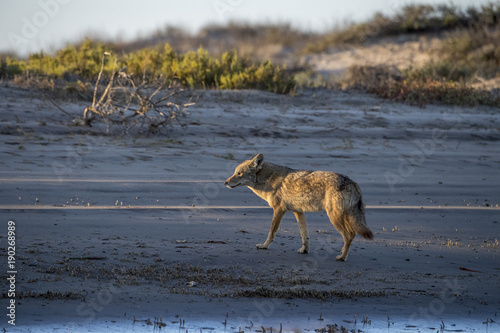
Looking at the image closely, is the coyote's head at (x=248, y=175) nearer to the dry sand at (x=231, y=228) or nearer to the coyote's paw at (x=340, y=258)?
the dry sand at (x=231, y=228)

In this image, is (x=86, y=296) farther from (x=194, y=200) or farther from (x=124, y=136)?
(x=124, y=136)

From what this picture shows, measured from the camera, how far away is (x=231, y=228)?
819 cm

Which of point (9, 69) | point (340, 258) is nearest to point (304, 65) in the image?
point (9, 69)

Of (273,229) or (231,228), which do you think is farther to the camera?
(231,228)

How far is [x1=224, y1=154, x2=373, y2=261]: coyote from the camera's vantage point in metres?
6.95

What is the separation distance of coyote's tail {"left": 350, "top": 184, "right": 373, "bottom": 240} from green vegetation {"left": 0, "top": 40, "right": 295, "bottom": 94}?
11263 mm

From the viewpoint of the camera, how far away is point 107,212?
836 centimetres

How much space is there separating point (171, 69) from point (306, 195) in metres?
12.5

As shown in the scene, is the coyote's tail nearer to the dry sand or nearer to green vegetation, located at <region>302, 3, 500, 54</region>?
the dry sand

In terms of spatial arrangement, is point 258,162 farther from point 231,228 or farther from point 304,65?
point 304,65

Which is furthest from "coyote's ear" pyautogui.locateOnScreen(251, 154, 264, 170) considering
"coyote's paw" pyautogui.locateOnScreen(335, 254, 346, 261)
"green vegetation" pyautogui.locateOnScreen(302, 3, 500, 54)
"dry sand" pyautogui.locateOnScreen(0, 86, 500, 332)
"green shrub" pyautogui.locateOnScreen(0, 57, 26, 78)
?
"green vegetation" pyautogui.locateOnScreen(302, 3, 500, 54)

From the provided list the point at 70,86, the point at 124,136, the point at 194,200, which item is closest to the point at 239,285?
the point at 194,200

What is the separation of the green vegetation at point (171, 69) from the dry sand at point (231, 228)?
255cm

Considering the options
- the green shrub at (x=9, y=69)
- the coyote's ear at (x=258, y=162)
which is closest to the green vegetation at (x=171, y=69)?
the green shrub at (x=9, y=69)
